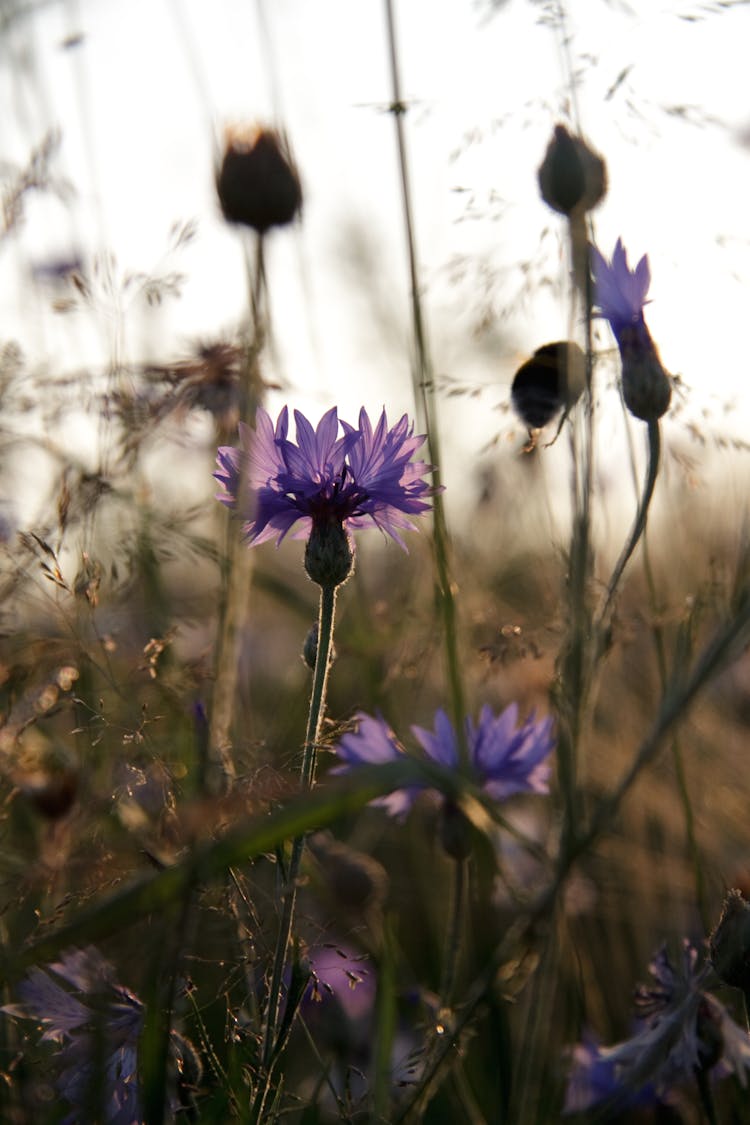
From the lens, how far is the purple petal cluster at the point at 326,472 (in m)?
0.97

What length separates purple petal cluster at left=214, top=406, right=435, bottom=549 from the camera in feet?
3.20

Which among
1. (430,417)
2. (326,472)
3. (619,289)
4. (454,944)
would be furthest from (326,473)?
(454,944)

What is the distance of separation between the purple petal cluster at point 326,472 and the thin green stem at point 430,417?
0.03 m

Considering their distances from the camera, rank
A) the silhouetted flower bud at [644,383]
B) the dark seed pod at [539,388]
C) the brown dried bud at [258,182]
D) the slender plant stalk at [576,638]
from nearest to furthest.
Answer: the slender plant stalk at [576,638] → the silhouetted flower bud at [644,383] → the dark seed pod at [539,388] → the brown dried bud at [258,182]

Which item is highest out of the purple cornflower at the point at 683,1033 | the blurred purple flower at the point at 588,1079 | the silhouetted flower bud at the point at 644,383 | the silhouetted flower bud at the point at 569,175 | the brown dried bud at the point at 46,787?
the silhouetted flower bud at the point at 569,175

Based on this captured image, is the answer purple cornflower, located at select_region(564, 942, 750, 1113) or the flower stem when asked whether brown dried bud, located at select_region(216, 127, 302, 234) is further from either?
purple cornflower, located at select_region(564, 942, 750, 1113)

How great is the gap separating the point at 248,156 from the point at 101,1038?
990mm

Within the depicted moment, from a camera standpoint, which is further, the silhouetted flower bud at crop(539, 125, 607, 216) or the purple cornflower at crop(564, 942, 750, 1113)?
the silhouetted flower bud at crop(539, 125, 607, 216)

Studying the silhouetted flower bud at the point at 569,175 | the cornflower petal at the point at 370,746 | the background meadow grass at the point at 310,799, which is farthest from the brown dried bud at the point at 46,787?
the silhouetted flower bud at the point at 569,175

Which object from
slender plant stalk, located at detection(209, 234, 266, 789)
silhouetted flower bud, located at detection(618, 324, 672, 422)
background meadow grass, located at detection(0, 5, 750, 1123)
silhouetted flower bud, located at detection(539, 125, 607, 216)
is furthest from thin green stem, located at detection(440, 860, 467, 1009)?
silhouetted flower bud, located at detection(539, 125, 607, 216)

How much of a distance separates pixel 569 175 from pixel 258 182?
0.42 m

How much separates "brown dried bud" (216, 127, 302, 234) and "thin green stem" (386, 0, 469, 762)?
200 mm

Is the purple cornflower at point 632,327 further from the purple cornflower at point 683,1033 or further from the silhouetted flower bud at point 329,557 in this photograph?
the purple cornflower at point 683,1033

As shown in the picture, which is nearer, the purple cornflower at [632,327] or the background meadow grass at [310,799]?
the background meadow grass at [310,799]
